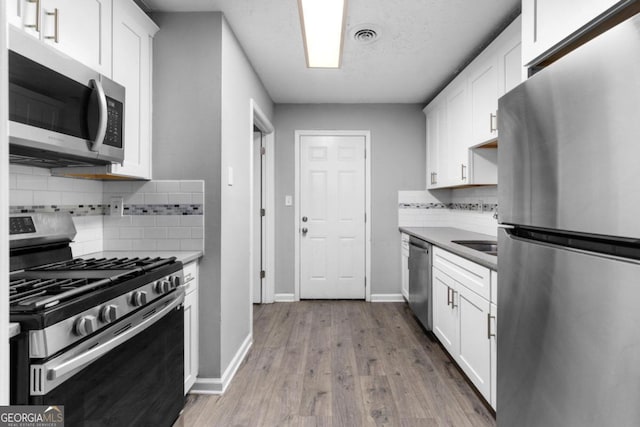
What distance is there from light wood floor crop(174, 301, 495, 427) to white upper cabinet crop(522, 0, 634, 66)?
179 centimetres

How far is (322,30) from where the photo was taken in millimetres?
2094

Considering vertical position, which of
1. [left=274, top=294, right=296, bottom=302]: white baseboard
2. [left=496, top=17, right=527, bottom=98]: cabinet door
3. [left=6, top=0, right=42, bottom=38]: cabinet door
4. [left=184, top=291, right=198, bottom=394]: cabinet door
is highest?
[left=496, top=17, right=527, bottom=98]: cabinet door

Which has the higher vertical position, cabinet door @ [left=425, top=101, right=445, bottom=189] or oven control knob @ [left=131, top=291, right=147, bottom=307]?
cabinet door @ [left=425, top=101, right=445, bottom=189]

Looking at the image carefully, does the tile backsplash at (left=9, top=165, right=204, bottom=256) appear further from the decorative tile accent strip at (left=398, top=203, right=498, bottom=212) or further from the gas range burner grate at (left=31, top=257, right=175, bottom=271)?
the decorative tile accent strip at (left=398, top=203, right=498, bottom=212)

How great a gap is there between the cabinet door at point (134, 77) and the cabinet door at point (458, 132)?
7.74 ft

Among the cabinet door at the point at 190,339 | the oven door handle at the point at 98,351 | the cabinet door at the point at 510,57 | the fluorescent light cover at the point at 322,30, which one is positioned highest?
the fluorescent light cover at the point at 322,30

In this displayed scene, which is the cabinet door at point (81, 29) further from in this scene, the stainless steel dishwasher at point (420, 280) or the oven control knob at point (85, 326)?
the stainless steel dishwasher at point (420, 280)

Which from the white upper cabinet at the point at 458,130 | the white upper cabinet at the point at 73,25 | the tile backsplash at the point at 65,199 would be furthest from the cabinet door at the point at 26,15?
the white upper cabinet at the point at 458,130

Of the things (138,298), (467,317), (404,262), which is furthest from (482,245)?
(138,298)

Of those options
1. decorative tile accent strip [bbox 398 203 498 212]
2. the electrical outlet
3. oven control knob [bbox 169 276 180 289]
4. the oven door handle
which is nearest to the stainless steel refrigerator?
the oven door handle

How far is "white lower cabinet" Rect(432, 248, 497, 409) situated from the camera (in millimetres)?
1800

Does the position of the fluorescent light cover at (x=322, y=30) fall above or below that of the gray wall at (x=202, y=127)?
above

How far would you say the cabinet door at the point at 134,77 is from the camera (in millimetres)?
1764

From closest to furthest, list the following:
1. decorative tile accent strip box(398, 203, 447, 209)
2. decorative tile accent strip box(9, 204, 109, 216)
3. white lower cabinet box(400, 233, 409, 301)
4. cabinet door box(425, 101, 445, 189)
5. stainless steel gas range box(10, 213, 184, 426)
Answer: stainless steel gas range box(10, 213, 184, 426), decorative tile accent strip box(9, 204, 109, 216), cabinet door box(425, 101, 445, 189), white lower cabinet box(400, 233, 409, 301), decorative tile accent strip box(398, 203, 447, 209)
